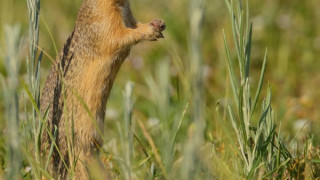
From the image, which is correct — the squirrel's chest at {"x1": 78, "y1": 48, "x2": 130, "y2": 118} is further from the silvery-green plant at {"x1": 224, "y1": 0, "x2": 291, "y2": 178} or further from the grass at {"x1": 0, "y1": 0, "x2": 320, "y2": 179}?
the silvery-green plant at {"x1": 224, "y1": 0, "x2": 291, "y2": 178}

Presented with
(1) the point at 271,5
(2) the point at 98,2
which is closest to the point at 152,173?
(2) the point at 98,2

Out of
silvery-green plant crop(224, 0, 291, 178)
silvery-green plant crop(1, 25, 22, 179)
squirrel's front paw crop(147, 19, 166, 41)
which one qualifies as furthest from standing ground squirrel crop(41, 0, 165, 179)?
silvery-green plant crop(1, 25, 22, 179)

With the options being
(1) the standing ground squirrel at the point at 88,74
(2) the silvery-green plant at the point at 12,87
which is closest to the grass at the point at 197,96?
(2) the silvery-green plant at the point at 12,87

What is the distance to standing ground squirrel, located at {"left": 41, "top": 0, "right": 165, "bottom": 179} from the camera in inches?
173

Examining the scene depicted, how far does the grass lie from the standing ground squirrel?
0.51 ft

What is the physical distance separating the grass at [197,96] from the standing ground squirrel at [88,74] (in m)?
0.16

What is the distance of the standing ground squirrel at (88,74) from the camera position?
4.39 m

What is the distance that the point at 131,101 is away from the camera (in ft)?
10.2

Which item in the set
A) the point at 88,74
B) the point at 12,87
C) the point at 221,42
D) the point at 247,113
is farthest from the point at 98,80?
the point at 221,42

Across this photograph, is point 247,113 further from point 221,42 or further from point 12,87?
point 221,42

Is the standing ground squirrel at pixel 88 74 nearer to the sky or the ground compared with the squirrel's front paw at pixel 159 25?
nearer to the ground

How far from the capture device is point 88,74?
4488 mm

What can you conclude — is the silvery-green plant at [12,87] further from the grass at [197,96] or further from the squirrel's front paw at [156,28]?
the squirrel's front paw at [156,28]

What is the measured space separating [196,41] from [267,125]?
5.05 feet
